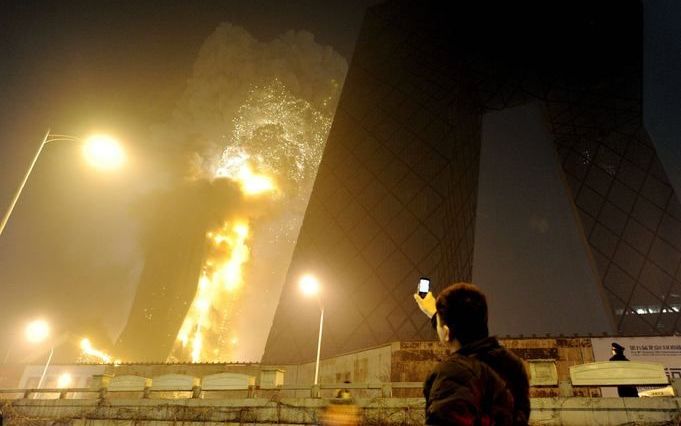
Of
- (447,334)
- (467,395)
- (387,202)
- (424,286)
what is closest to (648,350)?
(424,286)

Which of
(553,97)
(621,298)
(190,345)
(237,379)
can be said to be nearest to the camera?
(237,379)

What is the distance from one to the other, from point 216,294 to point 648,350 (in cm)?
4837

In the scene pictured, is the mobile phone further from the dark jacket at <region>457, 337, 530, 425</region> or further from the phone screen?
the dark jacket at <region>457, 337, 530, 425</region>

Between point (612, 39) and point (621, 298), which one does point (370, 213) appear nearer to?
point (621, 298)

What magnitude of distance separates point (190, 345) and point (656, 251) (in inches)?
1980

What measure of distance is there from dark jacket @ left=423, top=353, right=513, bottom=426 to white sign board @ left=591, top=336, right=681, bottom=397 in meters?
16.5

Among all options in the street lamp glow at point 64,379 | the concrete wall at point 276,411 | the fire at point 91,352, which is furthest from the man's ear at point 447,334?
the fire at point 91,352

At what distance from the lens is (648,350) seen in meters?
14.9

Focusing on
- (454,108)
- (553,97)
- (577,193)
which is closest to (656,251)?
(577,193)

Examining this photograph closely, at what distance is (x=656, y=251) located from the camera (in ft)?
87.8

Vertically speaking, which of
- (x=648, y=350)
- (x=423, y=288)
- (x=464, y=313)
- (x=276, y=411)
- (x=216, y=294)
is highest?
(x=216, y=294)

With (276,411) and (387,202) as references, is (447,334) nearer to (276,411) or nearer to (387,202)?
(276,411)

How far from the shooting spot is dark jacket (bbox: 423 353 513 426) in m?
1.57

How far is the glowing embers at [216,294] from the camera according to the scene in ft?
164
